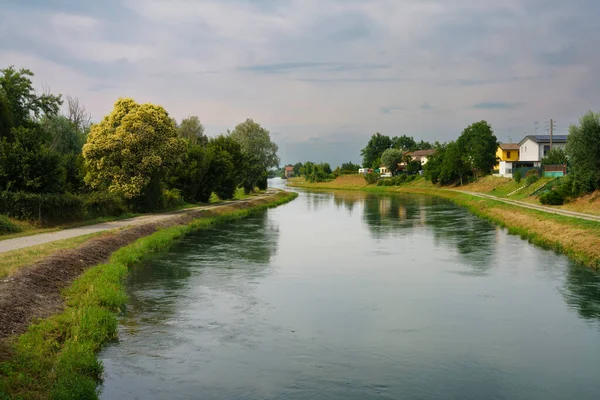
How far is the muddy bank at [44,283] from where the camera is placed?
14766 millimetres

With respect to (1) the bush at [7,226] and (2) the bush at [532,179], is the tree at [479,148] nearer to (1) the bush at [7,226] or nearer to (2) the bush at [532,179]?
(2) the bush at [532,179]

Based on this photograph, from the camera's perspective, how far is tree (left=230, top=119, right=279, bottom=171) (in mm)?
104875

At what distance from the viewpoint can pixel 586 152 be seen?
158 feet

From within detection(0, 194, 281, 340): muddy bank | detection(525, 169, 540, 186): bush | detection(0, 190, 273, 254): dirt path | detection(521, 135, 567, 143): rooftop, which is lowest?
detection(0, 194, 281, 340): muddy bank

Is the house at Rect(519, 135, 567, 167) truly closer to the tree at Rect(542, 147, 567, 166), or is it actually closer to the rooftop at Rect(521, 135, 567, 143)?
the rooftop at Rect(521, 135, 567, 143)

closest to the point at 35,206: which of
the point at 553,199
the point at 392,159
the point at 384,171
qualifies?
the point at 553,199

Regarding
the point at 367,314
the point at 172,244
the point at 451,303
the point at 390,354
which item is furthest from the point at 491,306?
the point at 172,244

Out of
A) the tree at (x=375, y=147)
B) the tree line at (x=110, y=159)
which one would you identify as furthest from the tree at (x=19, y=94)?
the tree at (x=375, y=147)

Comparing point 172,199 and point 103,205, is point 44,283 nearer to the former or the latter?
point 103,205

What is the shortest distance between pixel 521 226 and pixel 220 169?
1376 inches

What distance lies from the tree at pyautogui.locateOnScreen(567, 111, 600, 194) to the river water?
18642mm

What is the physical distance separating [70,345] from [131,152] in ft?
110

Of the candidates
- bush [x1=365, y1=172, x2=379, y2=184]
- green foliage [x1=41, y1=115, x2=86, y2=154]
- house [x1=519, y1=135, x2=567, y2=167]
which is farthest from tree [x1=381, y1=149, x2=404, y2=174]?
green foliage [x1=41, y1=115, x2=86, y2=154]

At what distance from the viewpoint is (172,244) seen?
34.3 meters
